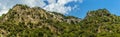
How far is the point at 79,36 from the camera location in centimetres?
18775

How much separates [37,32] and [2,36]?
20389 millimetres

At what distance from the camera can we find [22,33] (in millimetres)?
197625

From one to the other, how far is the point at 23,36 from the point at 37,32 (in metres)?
9.18

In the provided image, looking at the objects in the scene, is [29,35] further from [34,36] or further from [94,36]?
[94,36]

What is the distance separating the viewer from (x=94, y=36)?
172875 millimetres

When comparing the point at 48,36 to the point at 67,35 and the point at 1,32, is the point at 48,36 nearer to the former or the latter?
the point at 67,35

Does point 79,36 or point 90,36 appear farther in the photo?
point 79,36

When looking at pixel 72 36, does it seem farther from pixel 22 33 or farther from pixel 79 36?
pixel 22 33

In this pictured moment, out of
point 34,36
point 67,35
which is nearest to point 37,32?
point 34,36

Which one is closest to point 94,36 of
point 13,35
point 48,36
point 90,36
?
point 90,36

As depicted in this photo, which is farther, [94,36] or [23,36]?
[23,36]

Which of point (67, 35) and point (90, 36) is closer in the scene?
point (90, 36)

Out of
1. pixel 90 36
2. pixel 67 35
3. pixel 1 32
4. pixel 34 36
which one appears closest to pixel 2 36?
pixel 1 32

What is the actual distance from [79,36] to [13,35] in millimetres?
37163
